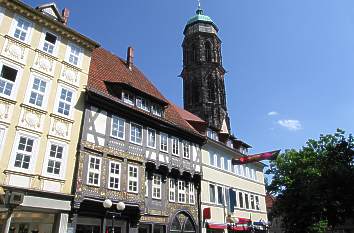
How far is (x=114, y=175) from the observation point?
63.8 ft

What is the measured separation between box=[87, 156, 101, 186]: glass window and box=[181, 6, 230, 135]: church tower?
4089 centimetres

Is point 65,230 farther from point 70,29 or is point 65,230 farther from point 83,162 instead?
point 70,29

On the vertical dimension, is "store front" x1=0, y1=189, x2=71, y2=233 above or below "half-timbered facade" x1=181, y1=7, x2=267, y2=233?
below

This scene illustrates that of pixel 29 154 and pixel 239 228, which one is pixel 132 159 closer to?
pixel 29 154

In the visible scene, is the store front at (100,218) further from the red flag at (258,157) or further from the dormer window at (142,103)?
the red flag at (258,157)

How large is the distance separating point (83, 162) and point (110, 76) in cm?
717

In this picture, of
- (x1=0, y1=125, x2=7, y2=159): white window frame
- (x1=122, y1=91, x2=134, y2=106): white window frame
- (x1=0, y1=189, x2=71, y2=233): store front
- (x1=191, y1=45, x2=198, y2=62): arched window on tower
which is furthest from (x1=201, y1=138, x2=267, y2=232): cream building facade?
(x1=191, y1=45, x2=198, y2=62): arched window on tower

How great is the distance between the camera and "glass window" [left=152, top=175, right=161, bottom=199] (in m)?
21.9

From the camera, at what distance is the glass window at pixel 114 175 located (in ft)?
62.9

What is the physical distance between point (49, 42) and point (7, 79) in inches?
140

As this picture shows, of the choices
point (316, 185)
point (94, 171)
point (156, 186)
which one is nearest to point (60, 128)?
point (94, 171)

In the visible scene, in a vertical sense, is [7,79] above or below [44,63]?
below

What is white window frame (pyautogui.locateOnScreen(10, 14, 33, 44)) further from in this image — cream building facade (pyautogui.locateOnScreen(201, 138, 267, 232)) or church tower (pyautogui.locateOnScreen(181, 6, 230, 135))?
church tower (pyautogui.locateOnScreen(181, 6, 230, 135))

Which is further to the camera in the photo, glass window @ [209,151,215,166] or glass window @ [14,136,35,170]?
glass window @ [209,151,215,166]
